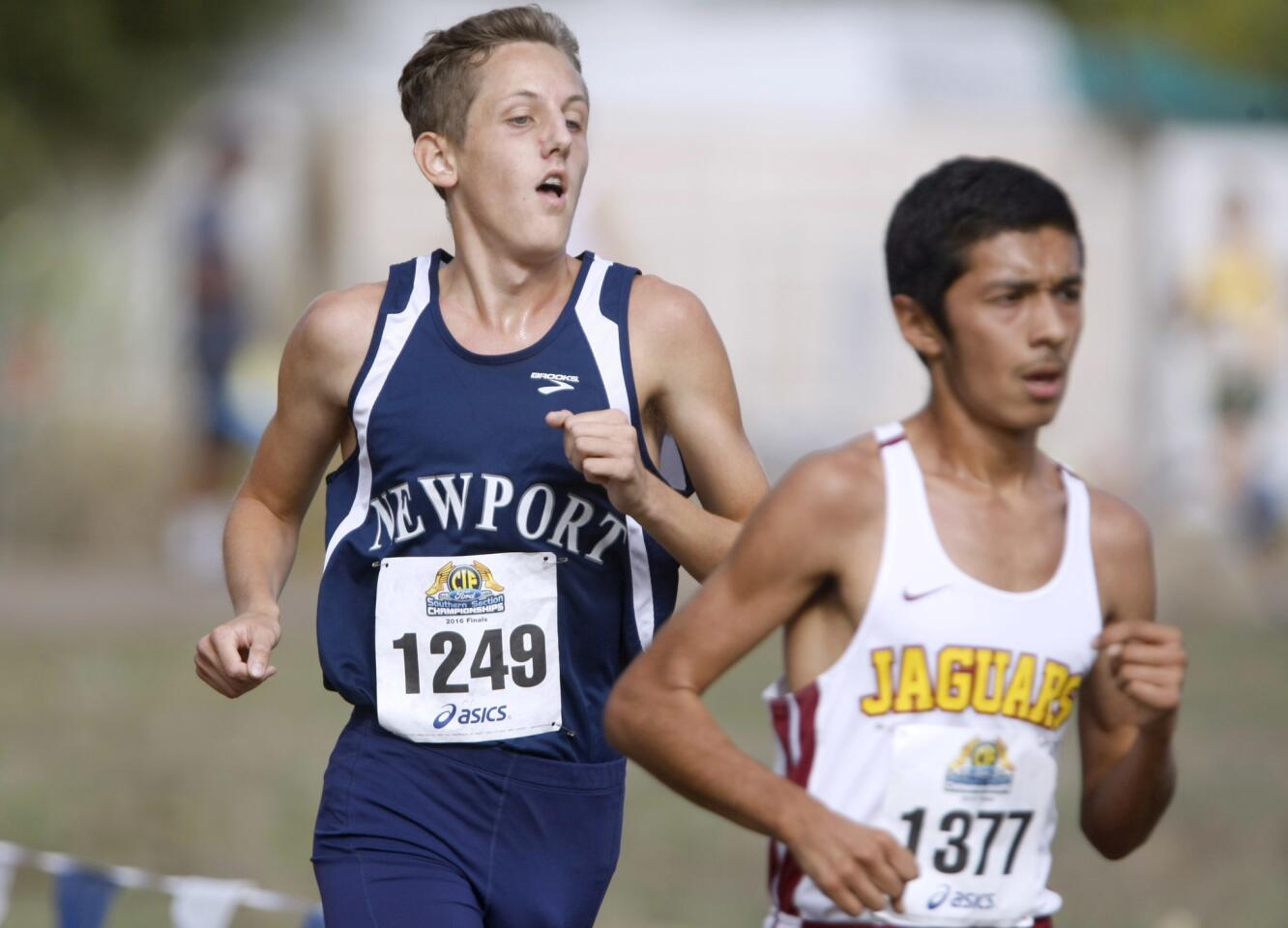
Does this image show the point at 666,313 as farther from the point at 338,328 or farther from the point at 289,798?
the point at 289,798

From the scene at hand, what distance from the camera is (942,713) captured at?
3.08 m

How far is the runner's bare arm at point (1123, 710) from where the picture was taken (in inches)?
118

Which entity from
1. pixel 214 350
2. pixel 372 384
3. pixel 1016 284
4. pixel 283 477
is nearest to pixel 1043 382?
pixel 1016 284

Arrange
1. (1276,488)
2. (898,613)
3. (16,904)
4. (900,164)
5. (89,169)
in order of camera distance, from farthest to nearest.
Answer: (89,169) → (900,164) → (1276,488) → (16,904) → (898,613)

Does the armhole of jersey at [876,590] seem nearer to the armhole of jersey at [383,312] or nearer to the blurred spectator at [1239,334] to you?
the armhole of jersey at [383,312]

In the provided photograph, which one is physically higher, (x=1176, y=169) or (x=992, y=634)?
(x=1176, y=169)

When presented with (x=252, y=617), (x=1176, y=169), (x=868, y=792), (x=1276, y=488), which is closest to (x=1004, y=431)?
(x=868, y=792)

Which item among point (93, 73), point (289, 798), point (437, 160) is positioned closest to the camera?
point (437, 160)

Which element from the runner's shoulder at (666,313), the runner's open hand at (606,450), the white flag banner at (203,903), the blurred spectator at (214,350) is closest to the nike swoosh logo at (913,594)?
the runner's open hand at (606,450)

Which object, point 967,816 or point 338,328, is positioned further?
point 338,328

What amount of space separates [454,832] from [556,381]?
0.87m

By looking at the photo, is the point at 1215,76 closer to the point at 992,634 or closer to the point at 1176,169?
the point at 1176,169

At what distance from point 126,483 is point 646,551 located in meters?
14.7

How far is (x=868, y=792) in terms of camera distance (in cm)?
307
